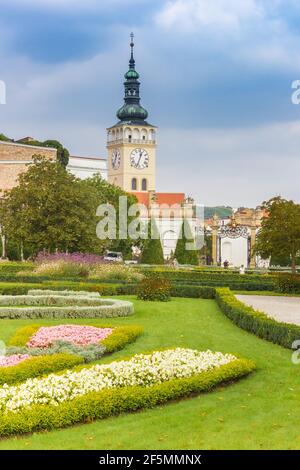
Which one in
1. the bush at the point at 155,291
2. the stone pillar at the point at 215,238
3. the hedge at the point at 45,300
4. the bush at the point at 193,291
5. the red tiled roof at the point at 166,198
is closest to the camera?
the hedge at the point at 45,300

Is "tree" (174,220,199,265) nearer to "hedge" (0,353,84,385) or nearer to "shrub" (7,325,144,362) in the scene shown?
"shrub" (7,325,144,362)

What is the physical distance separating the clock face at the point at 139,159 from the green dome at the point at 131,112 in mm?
4062

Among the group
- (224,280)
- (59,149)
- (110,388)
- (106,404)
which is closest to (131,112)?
(59,149)

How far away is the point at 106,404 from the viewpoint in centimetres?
887

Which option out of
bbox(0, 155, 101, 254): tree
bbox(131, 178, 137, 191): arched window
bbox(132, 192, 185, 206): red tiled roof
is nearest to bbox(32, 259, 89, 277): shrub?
bbox(0, 155, 101, 254): tree

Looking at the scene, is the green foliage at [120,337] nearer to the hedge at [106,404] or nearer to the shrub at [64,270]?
the hedge at [106,404]

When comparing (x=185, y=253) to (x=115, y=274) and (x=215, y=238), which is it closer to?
(x=215, y=238)

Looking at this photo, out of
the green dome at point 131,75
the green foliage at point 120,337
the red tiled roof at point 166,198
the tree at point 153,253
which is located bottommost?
the green foliage at point 120,337

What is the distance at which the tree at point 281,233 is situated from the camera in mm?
29234

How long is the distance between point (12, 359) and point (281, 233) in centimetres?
1924

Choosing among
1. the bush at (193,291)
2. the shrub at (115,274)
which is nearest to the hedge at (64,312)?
the bush at (193,291)

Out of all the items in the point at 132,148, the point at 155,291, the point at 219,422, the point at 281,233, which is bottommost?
the point at 219,422

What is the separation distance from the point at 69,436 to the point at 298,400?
2.82 metres

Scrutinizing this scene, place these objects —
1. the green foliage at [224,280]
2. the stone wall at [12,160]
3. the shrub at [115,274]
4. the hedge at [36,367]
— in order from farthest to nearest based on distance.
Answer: the stone wall at [12,160] → the shrub at [115,274] → the green foliage at [224,280] → the hedge at [36,367]
